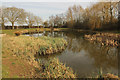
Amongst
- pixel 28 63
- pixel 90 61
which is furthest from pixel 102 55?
pixel 28 63

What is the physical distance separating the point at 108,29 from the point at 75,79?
25388mm

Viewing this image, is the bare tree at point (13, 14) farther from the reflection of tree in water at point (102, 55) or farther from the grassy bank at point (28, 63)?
the reflection of tree in water at point (102, 55)

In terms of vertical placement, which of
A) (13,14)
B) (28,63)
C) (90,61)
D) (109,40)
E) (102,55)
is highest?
(13,14)

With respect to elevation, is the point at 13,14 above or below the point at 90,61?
above

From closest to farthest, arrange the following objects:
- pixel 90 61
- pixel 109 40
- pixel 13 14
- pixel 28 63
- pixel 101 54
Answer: pixel 28 63 → pixel 90 61 → pixel 101 54 → pixel 109 40 → pixel 13 14

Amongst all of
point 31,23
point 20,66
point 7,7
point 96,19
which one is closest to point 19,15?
point 7,7

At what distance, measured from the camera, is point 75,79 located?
14.3 feet

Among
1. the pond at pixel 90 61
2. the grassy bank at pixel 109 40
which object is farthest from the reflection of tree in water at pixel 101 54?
the grassy bank at pixel 109 40

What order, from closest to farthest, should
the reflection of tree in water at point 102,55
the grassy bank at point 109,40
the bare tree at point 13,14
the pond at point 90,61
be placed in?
the pond at point 90,61
the reflection of tree in water at point 102,55
the grassy bank at point 109,40
the bare tree at point 13,14

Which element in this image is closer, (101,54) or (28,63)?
(28,63)

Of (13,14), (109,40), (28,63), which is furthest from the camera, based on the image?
(13,14)

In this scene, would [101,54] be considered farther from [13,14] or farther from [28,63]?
[13,14]

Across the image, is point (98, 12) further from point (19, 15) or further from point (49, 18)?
point (49, 18)

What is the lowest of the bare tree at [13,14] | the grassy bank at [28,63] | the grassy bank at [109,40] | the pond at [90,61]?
the pond at [90,61]
